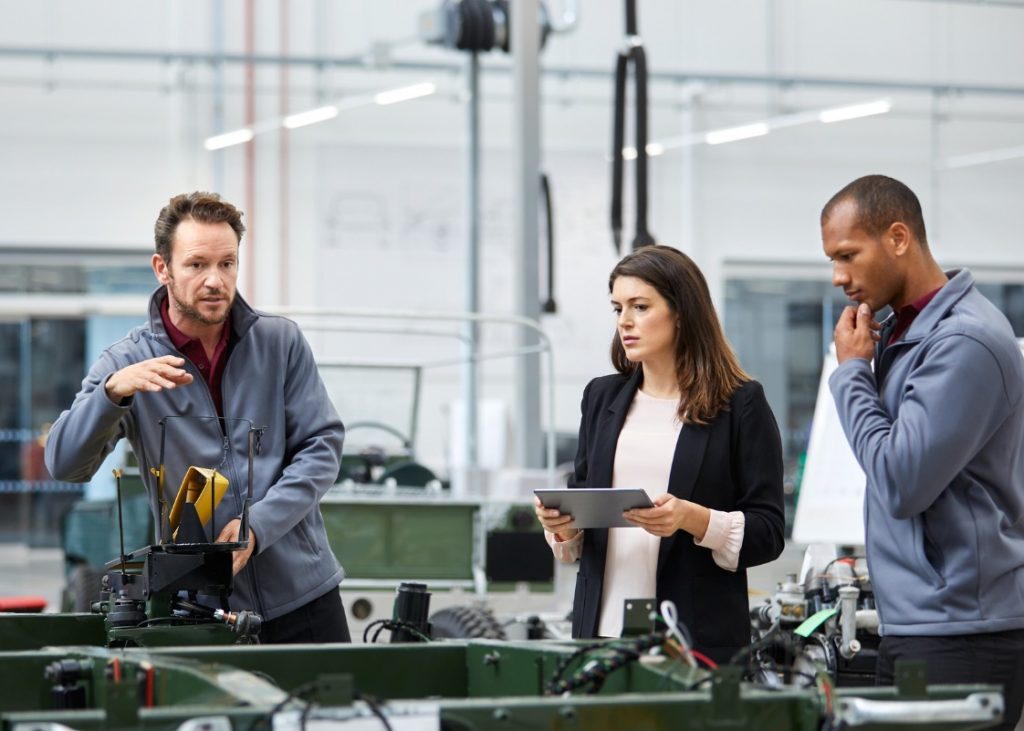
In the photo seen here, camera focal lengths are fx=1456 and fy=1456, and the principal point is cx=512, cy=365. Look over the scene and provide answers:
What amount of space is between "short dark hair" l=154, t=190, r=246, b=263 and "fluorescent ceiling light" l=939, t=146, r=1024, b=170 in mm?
10644

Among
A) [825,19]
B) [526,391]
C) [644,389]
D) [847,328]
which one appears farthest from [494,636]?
[825,19]

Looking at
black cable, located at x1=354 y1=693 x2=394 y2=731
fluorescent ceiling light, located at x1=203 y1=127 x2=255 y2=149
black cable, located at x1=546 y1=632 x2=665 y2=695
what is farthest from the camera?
fluorescent ceiling light, located at x1=203 y1=127 x2=255 y2=149

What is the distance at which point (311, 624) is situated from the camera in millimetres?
2455

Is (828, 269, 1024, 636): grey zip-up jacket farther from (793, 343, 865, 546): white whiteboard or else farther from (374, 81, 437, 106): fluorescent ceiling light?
(374, 81, 437, 106): fluorescent ceiling light

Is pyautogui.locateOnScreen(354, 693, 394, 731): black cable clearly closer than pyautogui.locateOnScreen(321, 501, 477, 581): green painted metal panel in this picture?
Yes

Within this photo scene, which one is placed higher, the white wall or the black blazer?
the white wall

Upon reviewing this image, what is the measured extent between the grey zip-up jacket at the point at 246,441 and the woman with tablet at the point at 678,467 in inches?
16.8

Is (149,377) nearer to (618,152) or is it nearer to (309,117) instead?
(618,152)

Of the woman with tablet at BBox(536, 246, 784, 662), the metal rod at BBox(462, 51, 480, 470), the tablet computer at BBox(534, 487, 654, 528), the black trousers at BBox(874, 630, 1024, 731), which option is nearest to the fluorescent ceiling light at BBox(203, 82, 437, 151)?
the metal rod at BBox(462, 51, 480, 470)

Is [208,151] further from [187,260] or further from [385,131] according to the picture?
[187,260]

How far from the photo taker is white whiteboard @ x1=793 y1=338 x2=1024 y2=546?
154 inches

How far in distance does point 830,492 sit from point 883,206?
75.6 inches

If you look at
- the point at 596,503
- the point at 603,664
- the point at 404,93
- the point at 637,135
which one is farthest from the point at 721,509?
the point at 404,93

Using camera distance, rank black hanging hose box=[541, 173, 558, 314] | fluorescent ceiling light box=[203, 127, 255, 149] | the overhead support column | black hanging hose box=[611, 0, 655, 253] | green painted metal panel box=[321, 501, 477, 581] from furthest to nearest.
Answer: fluorescent ceiling light box=[203, 127, 255, 149] < the overhead support column < black hanging hose box=[541, 173, 558, 314] < black hanging hose box=[611, 0, 655, 253] < green painted metal panel box=[321, 501, 477, 581]
